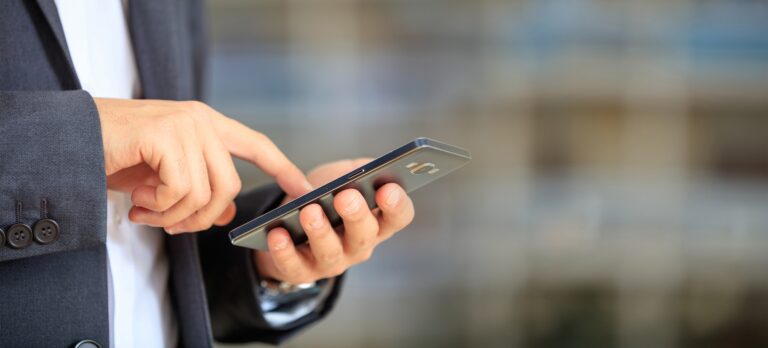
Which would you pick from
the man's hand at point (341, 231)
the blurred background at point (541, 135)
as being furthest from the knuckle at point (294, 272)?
the blurred background at point (541, 135)

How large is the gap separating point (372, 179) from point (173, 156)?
21 cm

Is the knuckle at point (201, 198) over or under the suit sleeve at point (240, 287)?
over

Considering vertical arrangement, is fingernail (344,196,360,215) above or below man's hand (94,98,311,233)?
below

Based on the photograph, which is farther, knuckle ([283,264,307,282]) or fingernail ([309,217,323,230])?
knuckle ([283,264,307,282])

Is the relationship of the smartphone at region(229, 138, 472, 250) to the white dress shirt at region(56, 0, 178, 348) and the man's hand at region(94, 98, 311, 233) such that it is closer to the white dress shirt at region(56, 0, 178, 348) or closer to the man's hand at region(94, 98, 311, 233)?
the man's hand at region(94, 98, 311, 233)

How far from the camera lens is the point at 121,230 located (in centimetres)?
92

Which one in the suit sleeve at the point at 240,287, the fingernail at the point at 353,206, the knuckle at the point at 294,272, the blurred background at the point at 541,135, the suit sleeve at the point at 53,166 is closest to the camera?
the suit sleeve at the point at 53,166

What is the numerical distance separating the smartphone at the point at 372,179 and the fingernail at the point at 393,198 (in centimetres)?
1

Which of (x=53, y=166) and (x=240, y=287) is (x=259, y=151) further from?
(x=240, y=287)

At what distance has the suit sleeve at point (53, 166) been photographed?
672mm

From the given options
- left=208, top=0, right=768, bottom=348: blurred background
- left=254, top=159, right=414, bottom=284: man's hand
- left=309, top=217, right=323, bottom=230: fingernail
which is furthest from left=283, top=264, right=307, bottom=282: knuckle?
left=208, top=0, right=768, bottom=348: blurred background

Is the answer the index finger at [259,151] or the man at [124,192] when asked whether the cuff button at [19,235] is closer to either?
the man at [124,192]

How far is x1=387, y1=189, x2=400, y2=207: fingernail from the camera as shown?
2.72 feet

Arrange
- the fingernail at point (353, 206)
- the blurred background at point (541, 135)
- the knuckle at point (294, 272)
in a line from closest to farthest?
the fingernail at point (353, 206), the knuckle at point (294, 272), the blurred background at point (541, 135)
